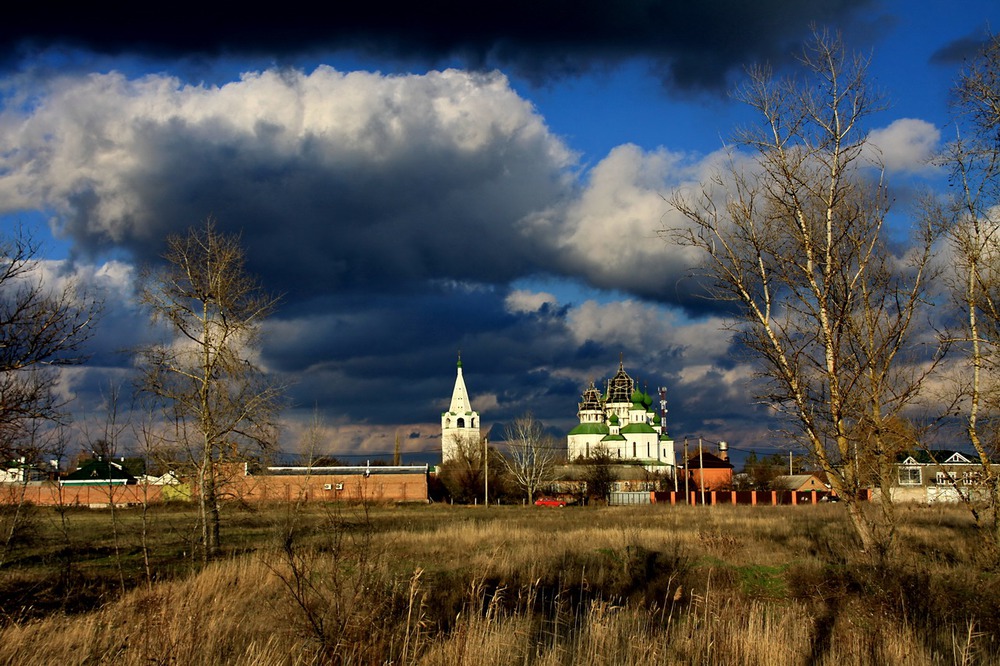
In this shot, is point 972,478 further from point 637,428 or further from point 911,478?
point 637,428

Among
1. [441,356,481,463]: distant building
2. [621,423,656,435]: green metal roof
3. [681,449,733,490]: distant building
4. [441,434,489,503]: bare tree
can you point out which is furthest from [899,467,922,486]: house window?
[441,356,481,463]: distant building

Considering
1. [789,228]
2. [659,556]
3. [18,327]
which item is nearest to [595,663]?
[789,228]

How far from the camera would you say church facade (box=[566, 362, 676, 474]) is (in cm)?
10581

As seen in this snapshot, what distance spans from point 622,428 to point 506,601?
96.3 metres

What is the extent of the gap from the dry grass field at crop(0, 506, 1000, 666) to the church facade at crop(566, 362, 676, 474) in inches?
3131

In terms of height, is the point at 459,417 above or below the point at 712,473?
above

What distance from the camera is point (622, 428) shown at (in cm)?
10938

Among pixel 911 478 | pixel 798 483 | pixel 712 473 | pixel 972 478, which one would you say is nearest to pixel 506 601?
pixel 972 478

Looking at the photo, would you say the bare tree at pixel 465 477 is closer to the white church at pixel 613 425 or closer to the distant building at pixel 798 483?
the white church at pixel 613 425

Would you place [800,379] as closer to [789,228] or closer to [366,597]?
[789,228]

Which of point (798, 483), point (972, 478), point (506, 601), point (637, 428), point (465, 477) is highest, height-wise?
point (972, 478)

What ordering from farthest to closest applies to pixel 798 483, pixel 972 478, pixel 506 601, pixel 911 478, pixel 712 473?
pixel 712 473 < pixel 798 483 < pixel 911 478 < pixel 972 478 < pixel 506 601

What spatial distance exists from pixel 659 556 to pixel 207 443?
11.5 metres

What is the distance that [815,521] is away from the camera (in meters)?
34.3
